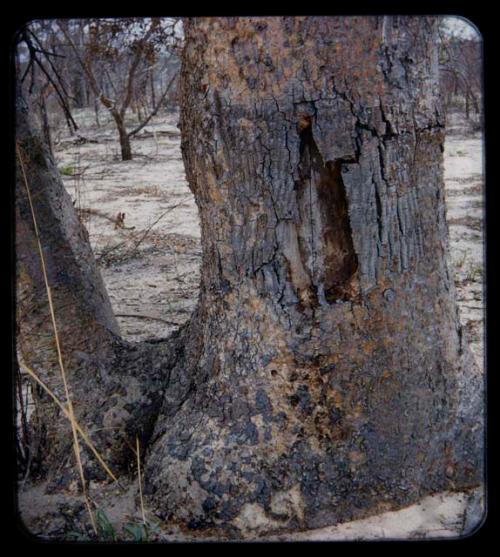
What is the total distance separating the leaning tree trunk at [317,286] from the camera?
1785mm

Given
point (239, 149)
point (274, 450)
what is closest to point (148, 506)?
point (274, 450)

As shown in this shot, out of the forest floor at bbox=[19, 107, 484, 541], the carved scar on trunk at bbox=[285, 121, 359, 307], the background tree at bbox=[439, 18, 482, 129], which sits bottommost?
the forest floor at bbox=[19, 107, 484, 541]

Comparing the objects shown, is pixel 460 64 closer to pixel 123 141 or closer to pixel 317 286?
pixel 123 141

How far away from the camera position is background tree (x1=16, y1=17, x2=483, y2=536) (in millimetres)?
1787

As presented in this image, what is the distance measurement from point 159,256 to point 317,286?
3155 millimetres

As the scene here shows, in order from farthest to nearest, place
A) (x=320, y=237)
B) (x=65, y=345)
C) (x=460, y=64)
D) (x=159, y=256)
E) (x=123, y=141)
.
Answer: (x=123, y=141) < (x=460, y=64) < (x=159, y=256) < (x=65, y=345) < (x=320, y=237)

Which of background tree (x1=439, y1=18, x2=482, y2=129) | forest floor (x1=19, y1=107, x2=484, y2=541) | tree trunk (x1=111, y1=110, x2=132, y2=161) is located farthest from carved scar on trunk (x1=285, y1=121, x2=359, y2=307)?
tree trunk (x1=111, y1=110, x2=132, y2=161)

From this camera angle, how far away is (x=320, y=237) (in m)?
1.88

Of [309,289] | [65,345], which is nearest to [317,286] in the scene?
[309,289]

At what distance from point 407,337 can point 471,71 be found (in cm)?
806

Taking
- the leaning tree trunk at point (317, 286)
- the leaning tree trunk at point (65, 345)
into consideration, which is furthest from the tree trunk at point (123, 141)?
the leaning tree trunk at point (317, 286)

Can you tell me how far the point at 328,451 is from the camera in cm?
199

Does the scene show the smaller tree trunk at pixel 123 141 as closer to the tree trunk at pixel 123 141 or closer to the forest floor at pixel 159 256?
the tree trunk at pixel 123 141

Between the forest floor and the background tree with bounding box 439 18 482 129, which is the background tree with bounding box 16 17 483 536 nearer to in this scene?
the forest floor
